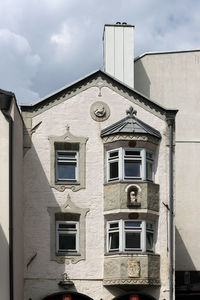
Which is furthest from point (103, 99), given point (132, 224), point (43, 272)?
point (43, 272)

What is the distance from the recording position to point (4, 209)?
79.9 ft

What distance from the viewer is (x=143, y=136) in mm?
27719

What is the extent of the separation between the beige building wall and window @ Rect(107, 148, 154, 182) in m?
6.14

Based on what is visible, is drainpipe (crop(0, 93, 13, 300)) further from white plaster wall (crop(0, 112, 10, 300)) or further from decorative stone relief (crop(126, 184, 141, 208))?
decorative stone relief (crop(126, 184, 141, 208))

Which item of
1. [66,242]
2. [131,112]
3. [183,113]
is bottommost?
[66,242]

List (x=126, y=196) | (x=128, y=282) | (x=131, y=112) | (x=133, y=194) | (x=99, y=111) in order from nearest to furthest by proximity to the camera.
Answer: (x=128, y=282), (x=126, y=196), (x=133, y=194), (x=99, y=111), (x=131, y=112)

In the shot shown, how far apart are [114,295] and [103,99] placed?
8073 mm

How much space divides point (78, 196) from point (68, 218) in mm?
979

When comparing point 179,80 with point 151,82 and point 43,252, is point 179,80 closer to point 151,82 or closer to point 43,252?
point 151,82

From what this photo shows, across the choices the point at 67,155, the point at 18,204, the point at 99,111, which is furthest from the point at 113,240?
the point at 99,111

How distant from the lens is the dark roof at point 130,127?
91.0ft

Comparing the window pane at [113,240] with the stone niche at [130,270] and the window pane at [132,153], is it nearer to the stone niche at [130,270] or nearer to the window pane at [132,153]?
the stone niche at [130,270]

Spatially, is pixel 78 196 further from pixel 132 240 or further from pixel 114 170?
pixel 132 240

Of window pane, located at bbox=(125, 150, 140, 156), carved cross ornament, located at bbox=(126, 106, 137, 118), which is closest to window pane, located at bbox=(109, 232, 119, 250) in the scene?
window pane, located at bbox=(125, 150, 140, 156)
